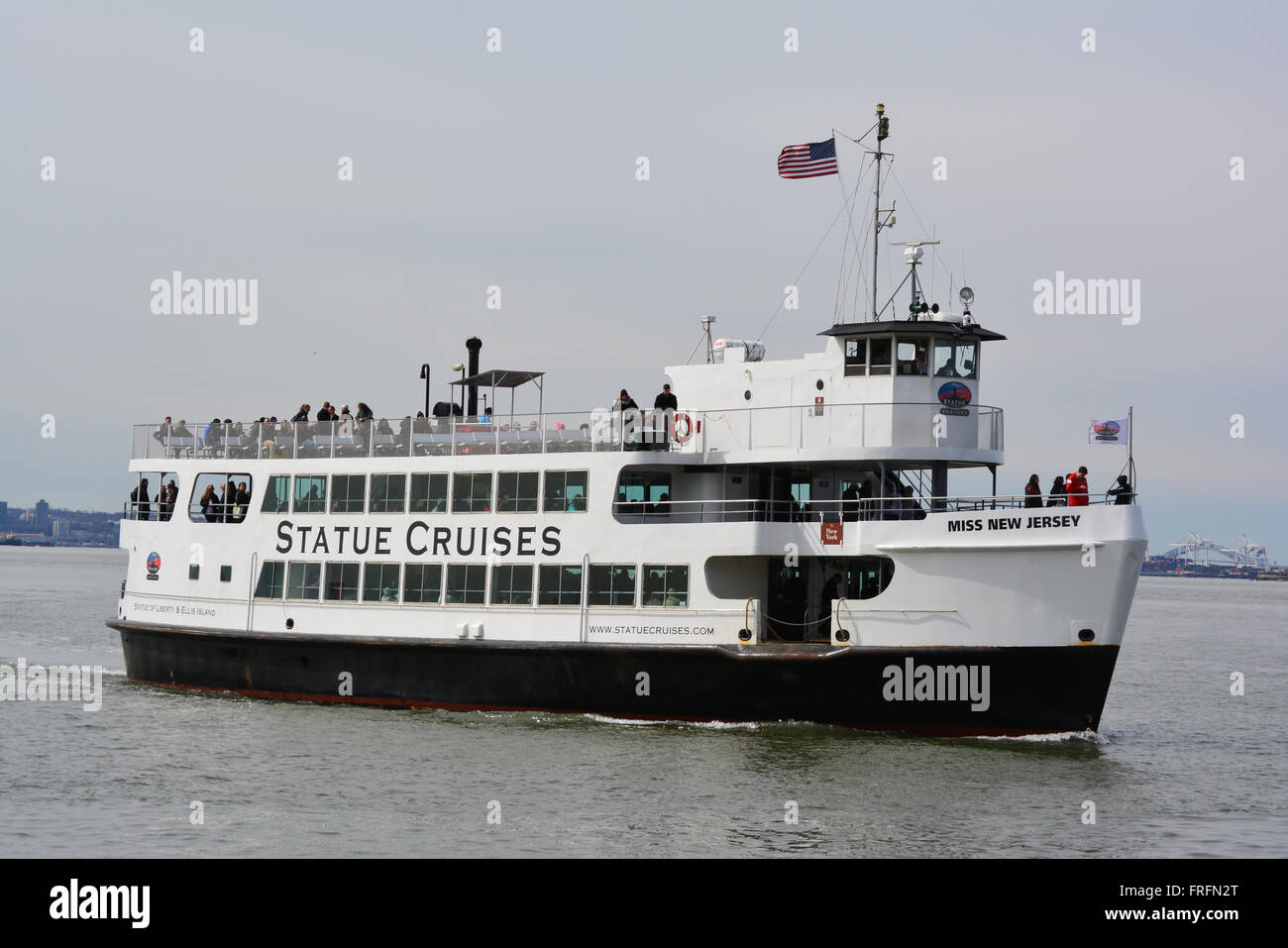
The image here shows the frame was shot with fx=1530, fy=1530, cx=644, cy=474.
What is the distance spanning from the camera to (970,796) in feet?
68.3

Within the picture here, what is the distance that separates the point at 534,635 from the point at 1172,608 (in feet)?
288

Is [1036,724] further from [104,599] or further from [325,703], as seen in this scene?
[104,599]

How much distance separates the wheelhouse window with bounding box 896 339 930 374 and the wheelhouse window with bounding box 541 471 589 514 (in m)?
5.83

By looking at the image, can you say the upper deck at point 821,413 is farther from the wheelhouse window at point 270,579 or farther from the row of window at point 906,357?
the wheelhouse window at point 270,579

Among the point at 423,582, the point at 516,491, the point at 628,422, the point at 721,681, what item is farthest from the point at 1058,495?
the point at 423,582

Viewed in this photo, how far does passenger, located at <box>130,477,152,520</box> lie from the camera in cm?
3306

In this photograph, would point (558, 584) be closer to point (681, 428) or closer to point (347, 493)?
point (681, 428)

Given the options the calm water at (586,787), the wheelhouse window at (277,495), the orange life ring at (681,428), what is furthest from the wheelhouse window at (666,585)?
the wheelhouse window at (277,495)

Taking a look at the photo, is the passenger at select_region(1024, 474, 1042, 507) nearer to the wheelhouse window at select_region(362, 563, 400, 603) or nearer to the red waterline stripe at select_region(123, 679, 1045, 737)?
the red waterline stripe at select_region(123, 679, 1045, 737)

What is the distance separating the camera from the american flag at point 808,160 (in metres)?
27.6

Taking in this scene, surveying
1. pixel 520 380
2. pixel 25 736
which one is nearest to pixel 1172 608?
pixel 520 380

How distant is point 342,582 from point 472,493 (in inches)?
130

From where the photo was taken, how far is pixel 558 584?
27.0 meters
